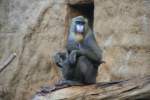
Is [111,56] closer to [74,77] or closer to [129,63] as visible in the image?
[129,63]

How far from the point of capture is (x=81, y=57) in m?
7.27

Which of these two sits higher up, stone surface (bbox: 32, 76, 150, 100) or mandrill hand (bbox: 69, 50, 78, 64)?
mandrill hand (bbox: 69, 50, 78, 64)

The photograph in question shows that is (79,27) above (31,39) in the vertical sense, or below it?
above

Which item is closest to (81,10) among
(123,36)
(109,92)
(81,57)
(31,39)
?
(31,39)

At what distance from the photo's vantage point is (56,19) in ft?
32.3

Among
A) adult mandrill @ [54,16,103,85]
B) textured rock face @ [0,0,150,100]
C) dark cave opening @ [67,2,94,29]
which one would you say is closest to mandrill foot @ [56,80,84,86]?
adult mandrill @ [54,16,103,85]

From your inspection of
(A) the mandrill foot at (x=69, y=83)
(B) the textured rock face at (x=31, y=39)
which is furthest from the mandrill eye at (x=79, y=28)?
(B) the textured rock face at (x=31, y=39)

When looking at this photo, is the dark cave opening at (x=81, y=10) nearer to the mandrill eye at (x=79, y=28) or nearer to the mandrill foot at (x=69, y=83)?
the mandrill eye at (x=79, y=28)

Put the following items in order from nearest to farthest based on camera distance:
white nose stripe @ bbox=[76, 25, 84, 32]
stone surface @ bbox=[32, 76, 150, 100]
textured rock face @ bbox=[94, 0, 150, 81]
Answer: stone surface @ bbox=[32, 76, 150, 100], white nose stripe @ bbox=[76, 25, 84, 32], textured rock face @ bbox=[94, 0, 150, 81]

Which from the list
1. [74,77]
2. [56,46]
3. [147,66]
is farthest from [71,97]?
[56,46]

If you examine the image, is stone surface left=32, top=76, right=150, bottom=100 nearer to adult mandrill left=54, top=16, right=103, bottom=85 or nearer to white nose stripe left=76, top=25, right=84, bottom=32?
adult mandrill left=54, top=16, right=103, bottom=85

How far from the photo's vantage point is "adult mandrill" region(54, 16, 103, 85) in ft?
23.8

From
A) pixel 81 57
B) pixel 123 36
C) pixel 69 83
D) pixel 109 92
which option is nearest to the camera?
pixel 109 92

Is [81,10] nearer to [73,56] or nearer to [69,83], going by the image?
[73,56]
